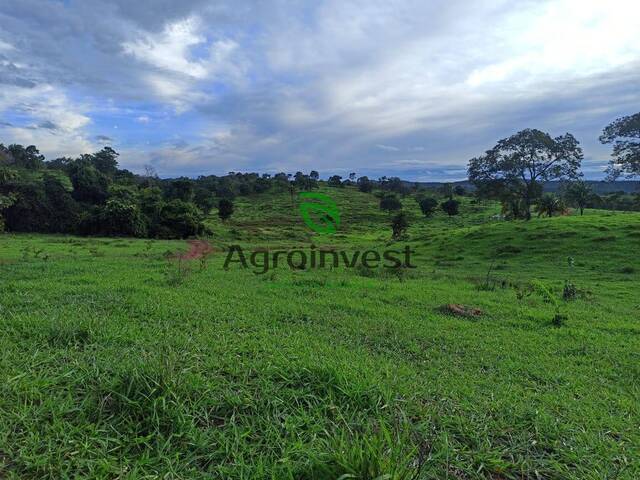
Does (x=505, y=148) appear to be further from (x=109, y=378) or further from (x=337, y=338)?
(x=109, y=378)

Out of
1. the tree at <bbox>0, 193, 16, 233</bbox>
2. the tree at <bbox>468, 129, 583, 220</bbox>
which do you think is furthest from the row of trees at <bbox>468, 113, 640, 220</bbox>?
the tree at <bbox>0, 193, 16, 233</bbox>

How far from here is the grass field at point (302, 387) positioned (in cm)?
252

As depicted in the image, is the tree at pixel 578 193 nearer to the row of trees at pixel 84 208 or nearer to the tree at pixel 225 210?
the tree at pixel 225 210

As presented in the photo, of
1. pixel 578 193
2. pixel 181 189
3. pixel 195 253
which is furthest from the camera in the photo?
pixel 181 189

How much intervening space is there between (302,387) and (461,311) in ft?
14.7

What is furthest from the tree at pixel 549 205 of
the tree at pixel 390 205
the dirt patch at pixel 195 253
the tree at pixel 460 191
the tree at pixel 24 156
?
the tree at pixel 24 156

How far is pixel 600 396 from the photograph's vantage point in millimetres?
3834

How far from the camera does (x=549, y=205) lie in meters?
43.4

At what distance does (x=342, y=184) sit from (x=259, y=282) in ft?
289

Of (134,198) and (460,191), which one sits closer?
(134,198)

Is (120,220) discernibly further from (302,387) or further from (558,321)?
(302,387)

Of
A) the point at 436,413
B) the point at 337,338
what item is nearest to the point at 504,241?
the point at 337,338

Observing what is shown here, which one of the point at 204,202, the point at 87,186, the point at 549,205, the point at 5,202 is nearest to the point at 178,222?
the point at 87,186

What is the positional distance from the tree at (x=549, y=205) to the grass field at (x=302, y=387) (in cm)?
4033
